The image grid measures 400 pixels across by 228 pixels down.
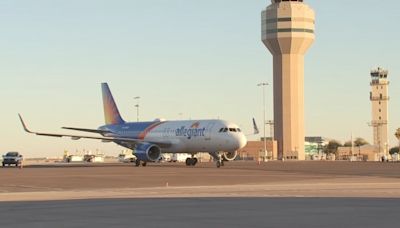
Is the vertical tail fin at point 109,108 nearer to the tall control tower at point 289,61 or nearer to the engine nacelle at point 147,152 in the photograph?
the engine nacelle at point 147,152

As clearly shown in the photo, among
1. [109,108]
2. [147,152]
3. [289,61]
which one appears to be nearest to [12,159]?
[109,108]

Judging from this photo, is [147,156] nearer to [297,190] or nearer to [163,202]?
[297,190]

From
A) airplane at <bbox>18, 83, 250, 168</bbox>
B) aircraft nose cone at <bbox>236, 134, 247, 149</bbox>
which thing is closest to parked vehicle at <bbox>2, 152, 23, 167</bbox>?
airplane at <bbox>18, 83, 250, 168</bbox>

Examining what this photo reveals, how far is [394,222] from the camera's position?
642 inches

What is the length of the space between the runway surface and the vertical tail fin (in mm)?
61012

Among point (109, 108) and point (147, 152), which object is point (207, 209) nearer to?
point (147, 152)

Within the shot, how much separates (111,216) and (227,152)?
175 feet

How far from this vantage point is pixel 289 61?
188m

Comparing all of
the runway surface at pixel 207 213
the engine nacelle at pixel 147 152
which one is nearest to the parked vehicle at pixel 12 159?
the engine nacelle at pixel 147 152

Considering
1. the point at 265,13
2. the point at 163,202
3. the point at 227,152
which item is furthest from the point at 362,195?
the point at 265,13

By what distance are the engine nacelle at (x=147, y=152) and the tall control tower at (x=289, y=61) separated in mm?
114568

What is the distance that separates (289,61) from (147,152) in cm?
11898

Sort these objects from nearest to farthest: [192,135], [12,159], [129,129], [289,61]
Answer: [192,135] < [129,129] < [12,159] < [289,61]

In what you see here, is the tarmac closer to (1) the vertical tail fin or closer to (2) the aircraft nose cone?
(2) the aircraft nose cone
